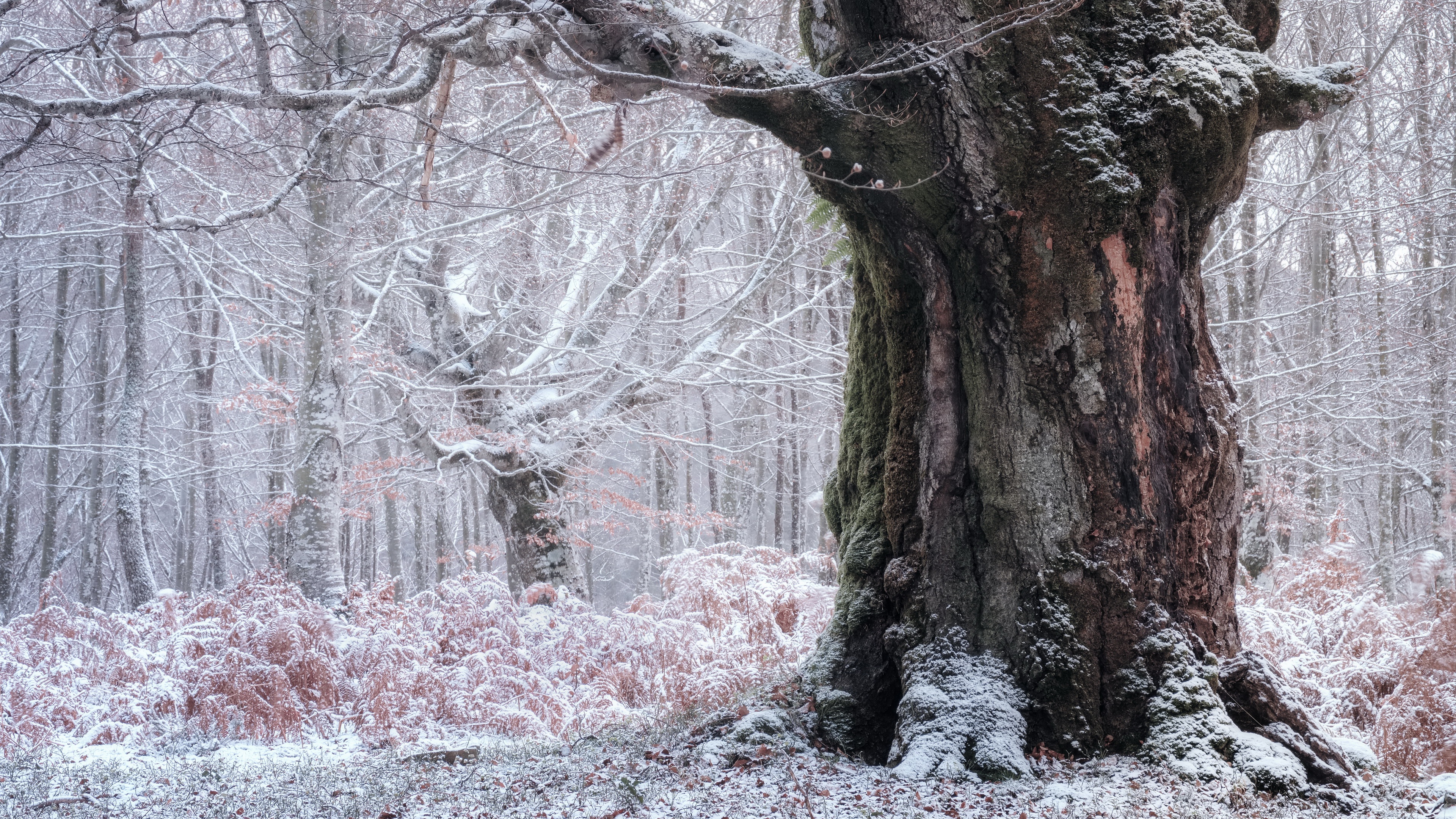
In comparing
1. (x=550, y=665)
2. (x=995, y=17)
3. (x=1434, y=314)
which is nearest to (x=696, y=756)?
(x=995, y=17)

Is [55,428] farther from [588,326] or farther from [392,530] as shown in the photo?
[588,326]

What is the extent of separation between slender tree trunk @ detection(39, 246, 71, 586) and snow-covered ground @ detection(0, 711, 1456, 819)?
1525cm

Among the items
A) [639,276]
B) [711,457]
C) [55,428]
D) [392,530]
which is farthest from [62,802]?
[392,530]

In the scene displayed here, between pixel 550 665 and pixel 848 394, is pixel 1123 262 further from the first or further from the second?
pixel 550 665

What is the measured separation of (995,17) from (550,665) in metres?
6.44

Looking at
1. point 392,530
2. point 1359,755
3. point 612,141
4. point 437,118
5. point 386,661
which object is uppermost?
point 437,118

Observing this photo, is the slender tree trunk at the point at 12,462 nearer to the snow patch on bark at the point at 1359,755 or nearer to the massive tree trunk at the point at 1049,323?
the massive tree trunk at the point at 1049,323

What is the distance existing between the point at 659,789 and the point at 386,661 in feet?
13.6

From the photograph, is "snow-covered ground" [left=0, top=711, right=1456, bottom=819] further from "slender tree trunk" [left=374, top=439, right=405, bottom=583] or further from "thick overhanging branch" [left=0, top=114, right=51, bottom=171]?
"slender tree trunk" [left=374, top=439, right=405, bottom=583]

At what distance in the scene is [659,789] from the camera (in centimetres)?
355

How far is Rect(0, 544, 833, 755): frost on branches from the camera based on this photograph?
5883mm

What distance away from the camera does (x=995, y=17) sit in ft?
12.0

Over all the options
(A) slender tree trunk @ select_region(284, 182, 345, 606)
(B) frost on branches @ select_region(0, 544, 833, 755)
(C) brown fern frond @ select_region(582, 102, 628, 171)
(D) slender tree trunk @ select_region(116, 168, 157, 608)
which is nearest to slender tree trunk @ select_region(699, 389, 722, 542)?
(B) frost on branches @ select_region(0, 544, 833, 755)

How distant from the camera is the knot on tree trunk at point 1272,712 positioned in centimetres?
361
